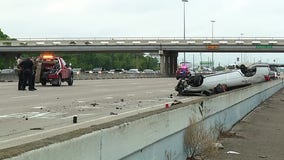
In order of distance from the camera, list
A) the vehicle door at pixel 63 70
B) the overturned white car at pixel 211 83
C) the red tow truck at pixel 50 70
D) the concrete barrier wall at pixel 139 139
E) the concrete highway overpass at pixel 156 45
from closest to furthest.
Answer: the concrete barrier wall at pixel 139 139 < the overturned white car at pixel 211 83 < the red tow truck at pixel 50 70 < the vehicle door at pixel 63 70 < the concrete highway overpass at pixel 156 45

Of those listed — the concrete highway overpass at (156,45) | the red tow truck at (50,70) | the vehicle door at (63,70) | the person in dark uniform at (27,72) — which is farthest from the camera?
the concrete highway overpass at (156,45)

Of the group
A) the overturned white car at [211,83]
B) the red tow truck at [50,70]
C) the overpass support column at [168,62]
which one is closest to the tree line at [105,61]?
the overpass support column at [168,62]

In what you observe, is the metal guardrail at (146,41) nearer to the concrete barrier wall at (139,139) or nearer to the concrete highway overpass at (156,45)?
the concrete highway overpass at (156,45)

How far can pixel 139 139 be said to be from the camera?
6.41 metres

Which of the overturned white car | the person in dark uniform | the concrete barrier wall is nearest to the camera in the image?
the concrete barrier wall

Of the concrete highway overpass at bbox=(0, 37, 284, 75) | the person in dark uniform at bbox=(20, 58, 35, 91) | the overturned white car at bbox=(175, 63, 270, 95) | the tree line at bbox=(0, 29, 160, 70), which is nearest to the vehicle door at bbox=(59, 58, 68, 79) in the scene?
the person in dark uniform at bbox=(20, 58, 35, 91)

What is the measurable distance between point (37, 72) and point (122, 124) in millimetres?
27722

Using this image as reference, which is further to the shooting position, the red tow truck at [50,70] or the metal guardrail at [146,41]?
the metal guardrail at [146,41]

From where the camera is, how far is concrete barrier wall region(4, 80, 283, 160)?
4.59 m

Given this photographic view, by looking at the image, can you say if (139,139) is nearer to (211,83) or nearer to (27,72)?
(211,83)

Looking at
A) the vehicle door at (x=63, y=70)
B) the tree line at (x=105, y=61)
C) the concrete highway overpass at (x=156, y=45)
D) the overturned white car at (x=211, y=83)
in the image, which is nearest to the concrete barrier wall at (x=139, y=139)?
the overturned white car at (x=211, y=83)

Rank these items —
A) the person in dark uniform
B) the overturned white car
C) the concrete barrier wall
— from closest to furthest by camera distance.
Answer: the concrete barrier wall, the overturned white car, the person in dark uniform

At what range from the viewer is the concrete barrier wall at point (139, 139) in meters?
4.59

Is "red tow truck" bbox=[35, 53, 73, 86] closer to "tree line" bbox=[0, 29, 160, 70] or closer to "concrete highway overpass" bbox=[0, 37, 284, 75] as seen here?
"concrete highway overpass" bbox=[0, 37, 284, 75]
